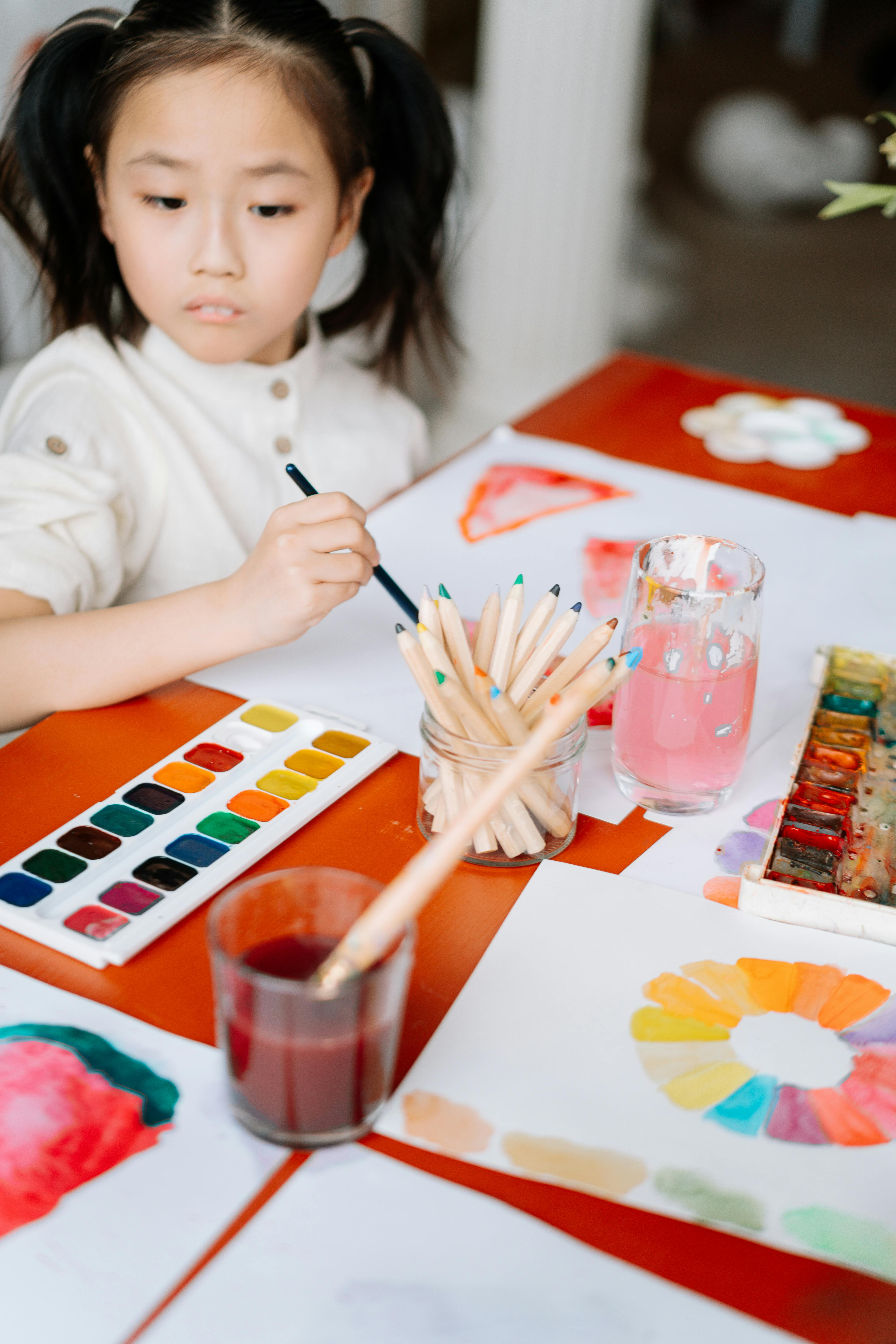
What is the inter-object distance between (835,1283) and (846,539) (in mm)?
760

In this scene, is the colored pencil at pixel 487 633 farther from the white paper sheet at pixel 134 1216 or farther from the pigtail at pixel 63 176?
the pigtail at pixel 63 176

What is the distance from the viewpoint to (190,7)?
1.00 m

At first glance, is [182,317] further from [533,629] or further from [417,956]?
[417,956]

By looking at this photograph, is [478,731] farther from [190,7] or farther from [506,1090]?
[190,7]

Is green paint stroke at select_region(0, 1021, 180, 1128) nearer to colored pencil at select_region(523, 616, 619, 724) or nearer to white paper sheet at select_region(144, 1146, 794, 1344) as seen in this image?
white paper sheet at select_region(144, 1146, 794, 1344)

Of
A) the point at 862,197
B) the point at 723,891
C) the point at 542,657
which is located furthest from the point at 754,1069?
the point at 862,197

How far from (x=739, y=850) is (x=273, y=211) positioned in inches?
25.9

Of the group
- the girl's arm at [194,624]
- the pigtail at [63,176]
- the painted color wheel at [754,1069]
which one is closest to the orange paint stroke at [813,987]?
the painted color wheel at [754,1069]

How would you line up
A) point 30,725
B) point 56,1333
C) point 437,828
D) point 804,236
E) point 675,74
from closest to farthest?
point 56,1333
point 437,828
point 30,725
point 804,236
point 675,74

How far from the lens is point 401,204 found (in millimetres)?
1263

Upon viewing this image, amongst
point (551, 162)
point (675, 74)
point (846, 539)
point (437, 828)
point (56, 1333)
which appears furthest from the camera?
point (675, 74)

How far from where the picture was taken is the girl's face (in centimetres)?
97

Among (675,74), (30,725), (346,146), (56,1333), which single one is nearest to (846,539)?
(346,146)

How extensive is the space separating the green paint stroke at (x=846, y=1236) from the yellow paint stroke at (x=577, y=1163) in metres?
0.06
